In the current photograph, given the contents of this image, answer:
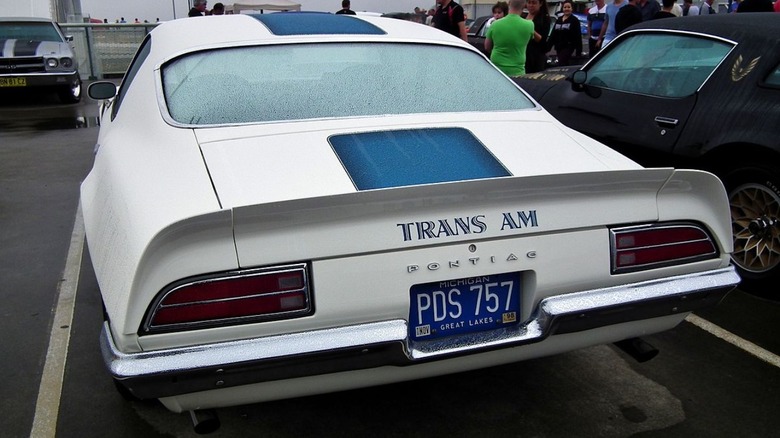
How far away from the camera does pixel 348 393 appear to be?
10.00 feet

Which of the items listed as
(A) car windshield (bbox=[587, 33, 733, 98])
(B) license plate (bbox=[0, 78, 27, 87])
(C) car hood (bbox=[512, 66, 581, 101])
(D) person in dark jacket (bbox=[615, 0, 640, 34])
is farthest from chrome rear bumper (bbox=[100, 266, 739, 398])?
(B) license plate (bbox=[0, 78, 27, 87])

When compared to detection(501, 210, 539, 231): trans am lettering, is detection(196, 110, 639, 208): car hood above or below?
above

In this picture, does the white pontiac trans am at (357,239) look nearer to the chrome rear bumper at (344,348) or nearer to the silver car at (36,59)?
the chrome rear bumper at (344,348)

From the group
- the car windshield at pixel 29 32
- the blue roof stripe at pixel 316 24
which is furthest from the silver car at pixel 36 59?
the blue roof stripe at pixel 316 24

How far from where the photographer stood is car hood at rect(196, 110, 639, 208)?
2.42 m

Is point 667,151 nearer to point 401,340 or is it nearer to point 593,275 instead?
point 593,275

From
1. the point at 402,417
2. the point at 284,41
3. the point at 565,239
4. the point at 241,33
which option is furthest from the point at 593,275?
the point at 241,33

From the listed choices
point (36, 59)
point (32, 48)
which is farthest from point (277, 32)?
point (32, 48)

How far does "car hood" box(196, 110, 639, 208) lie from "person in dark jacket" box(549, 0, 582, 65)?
8.29 metres

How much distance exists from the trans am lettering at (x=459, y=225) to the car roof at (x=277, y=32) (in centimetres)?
145

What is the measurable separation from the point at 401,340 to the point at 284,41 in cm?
171

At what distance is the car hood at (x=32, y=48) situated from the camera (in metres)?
11.7

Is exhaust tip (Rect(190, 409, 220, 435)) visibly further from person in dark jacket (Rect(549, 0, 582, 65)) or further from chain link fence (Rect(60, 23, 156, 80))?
chain link fence (Rect(60, 23, 156, 80))

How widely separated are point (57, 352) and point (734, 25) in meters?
4.34
